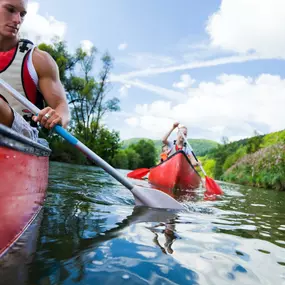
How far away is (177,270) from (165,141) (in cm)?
722

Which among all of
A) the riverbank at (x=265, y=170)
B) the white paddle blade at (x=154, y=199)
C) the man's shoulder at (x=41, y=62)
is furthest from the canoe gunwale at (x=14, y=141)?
the riverbank at (x=265, y=170)

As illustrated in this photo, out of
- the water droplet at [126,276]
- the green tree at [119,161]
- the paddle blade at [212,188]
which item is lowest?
the water droplet at [126,276]

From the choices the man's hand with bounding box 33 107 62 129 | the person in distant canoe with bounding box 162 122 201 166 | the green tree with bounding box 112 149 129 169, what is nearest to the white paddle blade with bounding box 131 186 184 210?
the man's hand with bounding box 33 107 62 129

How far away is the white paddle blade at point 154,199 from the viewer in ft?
10.8

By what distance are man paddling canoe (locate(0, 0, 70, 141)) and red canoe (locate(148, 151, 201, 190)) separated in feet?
14.6

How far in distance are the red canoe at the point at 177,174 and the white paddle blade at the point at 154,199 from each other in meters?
2.98

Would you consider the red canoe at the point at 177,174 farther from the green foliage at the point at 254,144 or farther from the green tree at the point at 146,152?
the green tree at the point at 146,152

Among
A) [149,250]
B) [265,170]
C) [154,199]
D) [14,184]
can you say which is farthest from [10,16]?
[265,170]

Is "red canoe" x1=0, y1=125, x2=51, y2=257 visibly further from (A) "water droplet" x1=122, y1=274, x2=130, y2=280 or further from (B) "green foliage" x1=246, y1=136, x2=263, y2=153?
(B) "green foliage" x1=246, y1=136, x2=263, y2=153

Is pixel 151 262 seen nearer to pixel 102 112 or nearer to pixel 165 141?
pixel 165 141

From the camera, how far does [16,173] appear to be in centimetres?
134

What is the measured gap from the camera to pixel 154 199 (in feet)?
11.0

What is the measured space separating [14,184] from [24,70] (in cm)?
100

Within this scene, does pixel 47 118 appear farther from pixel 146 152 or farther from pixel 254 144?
pixel 146 152
